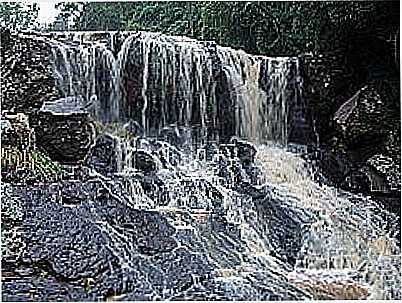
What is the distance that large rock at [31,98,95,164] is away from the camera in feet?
9.38

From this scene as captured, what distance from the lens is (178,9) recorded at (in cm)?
276

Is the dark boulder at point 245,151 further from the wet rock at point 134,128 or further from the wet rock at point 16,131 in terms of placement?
the wet rock at point 16,131

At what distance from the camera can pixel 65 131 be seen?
2.90 m

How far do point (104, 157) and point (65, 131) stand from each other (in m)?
0.19

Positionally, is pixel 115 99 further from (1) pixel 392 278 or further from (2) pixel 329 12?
(1) pixel 392 278

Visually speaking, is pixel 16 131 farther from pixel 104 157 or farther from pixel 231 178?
pixel 231 178

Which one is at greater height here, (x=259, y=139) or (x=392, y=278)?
(x=259, y=139)

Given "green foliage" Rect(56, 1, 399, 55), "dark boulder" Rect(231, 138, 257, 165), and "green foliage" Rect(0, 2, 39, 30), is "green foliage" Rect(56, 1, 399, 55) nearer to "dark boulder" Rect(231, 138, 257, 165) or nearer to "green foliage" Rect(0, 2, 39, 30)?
"green foliage" Rect(0, 2, 39, 30)

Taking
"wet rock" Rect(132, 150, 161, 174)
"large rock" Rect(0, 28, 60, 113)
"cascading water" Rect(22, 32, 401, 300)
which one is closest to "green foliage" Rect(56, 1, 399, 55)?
"cascading water" Rect(22, 32, 401, 300)

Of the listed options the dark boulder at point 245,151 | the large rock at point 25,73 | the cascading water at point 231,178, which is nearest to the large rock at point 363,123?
the cascading water at point 231,178

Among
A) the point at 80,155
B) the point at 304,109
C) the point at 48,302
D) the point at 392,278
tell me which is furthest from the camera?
the point at 304,109

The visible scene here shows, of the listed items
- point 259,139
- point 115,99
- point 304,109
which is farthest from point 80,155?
point 304,109

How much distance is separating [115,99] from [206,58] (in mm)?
405

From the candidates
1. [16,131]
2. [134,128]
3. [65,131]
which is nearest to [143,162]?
[134,128]
